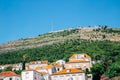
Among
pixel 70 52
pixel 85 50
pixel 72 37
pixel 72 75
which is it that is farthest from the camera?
pixel 72 37

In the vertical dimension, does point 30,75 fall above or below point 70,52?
below

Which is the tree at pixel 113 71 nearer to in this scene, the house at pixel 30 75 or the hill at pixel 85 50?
the hill at pixel 85 50

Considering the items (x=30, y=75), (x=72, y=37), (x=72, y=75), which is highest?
(x=72, y=37)

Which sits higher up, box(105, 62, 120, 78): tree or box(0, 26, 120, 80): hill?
box(0, 26, 120, 80): hill

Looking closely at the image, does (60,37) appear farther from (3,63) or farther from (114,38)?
(3,63)

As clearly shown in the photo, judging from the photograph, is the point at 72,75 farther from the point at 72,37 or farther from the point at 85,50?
the point at 72,37

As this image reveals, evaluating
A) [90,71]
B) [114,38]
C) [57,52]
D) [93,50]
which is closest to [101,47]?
[93,50]

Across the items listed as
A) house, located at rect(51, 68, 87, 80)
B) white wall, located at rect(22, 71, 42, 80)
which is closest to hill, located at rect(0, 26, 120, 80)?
house, located at rect(51, 68, 87, 80)

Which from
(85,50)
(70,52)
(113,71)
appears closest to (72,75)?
(113,71)

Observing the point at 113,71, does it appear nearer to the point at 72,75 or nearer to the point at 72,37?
the point at 72,75

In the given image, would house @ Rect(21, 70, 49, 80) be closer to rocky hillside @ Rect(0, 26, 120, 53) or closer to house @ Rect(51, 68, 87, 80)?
house @ Rect(51, 68, 87, 80)

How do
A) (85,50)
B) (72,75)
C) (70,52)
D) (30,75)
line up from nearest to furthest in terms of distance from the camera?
(30,75)
(72,75)
(85,50)
(70,52)

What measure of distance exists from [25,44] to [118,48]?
231ft

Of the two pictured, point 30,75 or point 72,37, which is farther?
point 72,37
